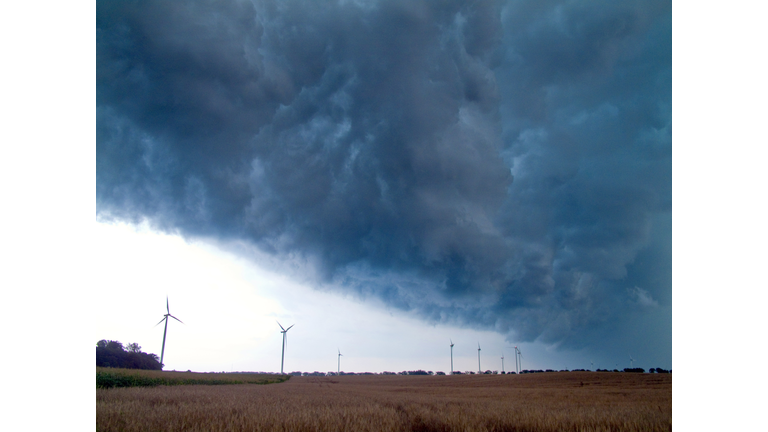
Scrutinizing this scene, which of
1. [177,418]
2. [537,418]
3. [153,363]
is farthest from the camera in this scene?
[153,363]

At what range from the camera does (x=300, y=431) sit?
412 inches

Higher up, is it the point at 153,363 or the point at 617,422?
the point at 617,422
